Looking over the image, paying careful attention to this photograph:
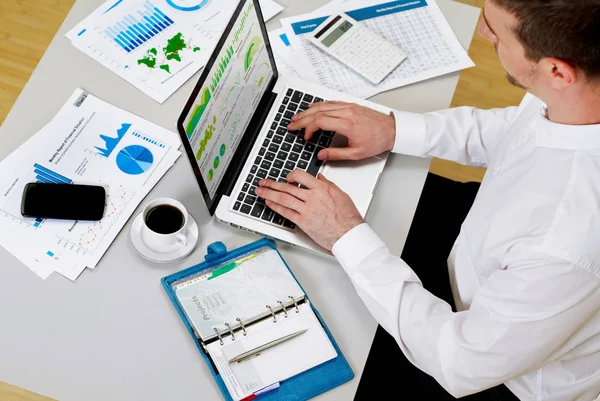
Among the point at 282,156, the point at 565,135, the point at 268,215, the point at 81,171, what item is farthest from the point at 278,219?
the point at 565,135

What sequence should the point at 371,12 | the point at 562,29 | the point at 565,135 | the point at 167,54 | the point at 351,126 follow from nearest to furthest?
the point at 562,29 < the point at 565,135 < the point at 351,126 < the point at 167,54 < the point at 371,12

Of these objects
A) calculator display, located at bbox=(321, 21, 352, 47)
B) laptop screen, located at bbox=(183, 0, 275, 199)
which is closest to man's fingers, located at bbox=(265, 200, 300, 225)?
laptop screen, located at bbox=(183, 0, 275, 199)

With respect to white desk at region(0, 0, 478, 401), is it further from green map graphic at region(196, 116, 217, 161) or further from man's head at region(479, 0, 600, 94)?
man's head at region(479, 0, 600, 94)

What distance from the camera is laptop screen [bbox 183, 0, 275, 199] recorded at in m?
1.07

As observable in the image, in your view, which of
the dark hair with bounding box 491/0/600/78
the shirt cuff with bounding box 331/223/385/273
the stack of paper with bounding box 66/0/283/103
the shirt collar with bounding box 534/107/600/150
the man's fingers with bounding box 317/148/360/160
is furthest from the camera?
the stack of paper with bounding box 66/0/283/103

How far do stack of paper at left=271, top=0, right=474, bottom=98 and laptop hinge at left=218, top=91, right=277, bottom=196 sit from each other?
0.43 feet

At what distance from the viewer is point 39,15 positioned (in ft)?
7.54

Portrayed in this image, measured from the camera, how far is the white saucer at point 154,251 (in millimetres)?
1151

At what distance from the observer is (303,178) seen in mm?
1191

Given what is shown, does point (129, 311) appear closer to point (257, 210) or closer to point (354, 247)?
point (257, 210)

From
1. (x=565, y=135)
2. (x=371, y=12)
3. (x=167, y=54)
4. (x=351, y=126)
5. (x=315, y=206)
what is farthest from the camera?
(x=371, y=12)

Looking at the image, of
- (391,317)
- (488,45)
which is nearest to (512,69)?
(391,317)

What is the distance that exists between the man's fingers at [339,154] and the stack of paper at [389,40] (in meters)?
0.18

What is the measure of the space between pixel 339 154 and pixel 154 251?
39 centimetres
